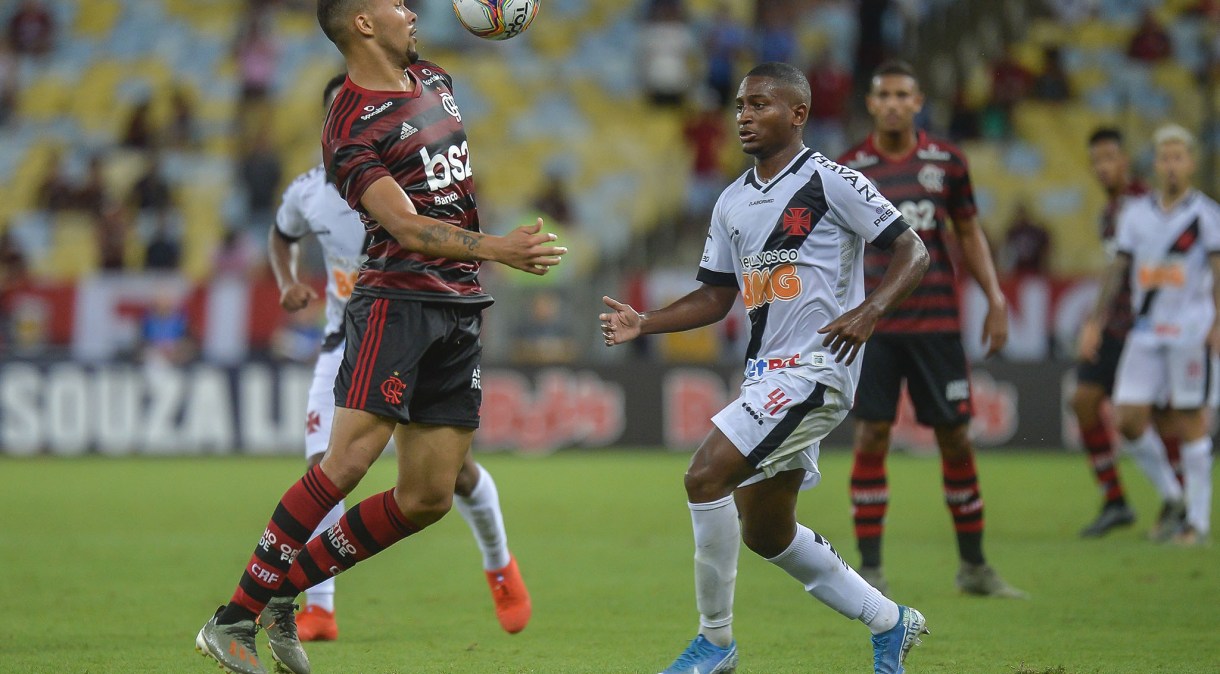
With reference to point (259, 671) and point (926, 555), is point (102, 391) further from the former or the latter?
point (259, 671)

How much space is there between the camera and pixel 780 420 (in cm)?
551

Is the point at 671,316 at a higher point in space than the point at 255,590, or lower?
higher

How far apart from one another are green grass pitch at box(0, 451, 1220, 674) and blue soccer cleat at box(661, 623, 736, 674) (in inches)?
13.2

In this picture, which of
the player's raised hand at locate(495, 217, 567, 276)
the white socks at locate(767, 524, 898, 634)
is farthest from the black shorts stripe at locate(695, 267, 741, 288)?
the white socks at locate(767, 524, 898, 634)

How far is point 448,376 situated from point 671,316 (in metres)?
0.90

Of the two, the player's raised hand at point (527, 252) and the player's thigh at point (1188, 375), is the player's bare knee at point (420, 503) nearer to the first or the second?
the player's raised hand at point (527, 252)

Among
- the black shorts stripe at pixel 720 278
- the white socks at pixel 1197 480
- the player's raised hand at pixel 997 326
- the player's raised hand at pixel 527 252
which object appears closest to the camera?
the player's raised hand at pixel 527 252

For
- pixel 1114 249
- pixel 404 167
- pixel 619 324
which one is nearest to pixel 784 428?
pixel 619 324

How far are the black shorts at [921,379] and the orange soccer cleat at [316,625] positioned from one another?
9.77ft

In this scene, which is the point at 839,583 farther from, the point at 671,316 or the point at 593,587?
the point at 593,587

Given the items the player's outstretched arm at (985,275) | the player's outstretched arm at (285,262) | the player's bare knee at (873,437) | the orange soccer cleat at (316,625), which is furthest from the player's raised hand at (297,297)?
the player's outstretched arm at (985,275)

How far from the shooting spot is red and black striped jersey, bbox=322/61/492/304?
553 centimetres

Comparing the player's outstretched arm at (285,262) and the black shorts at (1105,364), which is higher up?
the player's outstretched arm at (285,262)

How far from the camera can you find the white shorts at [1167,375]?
34.4ft
